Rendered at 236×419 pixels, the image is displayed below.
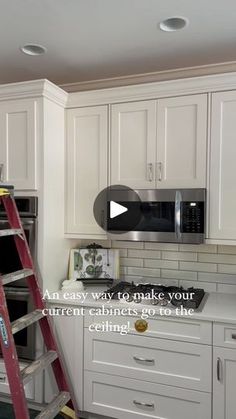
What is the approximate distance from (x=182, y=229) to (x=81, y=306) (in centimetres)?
83

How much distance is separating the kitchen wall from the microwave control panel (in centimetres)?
41

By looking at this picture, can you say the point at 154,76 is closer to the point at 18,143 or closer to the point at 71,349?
→ the point at 18,143

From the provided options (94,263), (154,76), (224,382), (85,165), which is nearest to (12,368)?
(94,263)

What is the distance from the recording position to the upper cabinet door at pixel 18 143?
2332 mm

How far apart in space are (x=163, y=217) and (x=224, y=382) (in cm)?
104

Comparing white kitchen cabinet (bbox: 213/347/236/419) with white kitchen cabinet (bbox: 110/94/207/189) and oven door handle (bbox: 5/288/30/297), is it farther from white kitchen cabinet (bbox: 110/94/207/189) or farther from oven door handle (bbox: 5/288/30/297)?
oven door handle (bbox: 5/288/30/297)

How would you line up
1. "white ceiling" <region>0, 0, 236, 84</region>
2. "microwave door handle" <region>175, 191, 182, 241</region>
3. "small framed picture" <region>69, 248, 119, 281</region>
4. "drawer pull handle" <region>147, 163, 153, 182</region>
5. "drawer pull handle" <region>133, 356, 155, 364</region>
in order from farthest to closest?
"small framed picture" <region>69, 248, 119, 281</region> → "drawer pull handle" <region>147, 163, 153, 182</region> → "microwave door handle" <region>175, 191, 182, 241</region> → "drawer pull handle" <region>133, 356, 155, 364</region> → "white ceiling" <region>0, 0, 236, 84</region>

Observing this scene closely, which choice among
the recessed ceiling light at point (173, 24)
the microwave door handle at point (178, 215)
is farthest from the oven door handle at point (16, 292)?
the recessed ceiling light at point (173, 24)

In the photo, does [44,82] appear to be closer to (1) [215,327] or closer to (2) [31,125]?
(2) [31,125]

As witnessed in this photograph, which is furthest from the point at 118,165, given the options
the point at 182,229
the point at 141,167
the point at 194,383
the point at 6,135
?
the point at 194,383

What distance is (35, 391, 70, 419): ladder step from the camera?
6.32ft

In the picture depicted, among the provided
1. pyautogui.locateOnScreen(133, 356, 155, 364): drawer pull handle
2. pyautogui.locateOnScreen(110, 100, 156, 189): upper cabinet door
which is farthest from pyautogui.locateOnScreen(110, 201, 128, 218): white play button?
pyautogui.locateOnScreen(133, 356, 155, 364): drawer pull handle

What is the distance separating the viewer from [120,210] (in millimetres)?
2393

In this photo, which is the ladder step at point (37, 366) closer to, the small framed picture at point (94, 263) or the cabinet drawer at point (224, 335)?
the small framed picture at point (94, 263)
